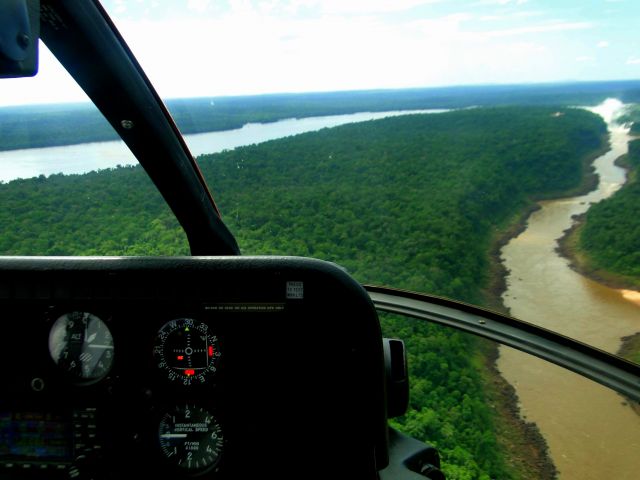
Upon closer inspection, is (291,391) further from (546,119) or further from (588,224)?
(546,119)

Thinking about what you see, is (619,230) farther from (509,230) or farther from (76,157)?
(76,157)

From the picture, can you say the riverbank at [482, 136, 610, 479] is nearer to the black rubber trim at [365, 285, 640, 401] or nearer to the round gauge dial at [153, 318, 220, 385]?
the black rubber trim at [365, 285, 640, 401]

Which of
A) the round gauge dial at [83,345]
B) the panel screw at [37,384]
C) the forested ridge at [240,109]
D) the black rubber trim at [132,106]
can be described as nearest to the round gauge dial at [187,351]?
the round gauge dial at [83,345]

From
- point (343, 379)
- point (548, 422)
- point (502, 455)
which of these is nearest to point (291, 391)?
point (343, 379)

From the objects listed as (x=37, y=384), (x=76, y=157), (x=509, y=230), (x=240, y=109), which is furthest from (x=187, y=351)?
(x=509, y=230)

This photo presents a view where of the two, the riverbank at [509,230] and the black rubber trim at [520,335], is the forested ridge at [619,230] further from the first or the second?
the black rubber trim at [520,335]

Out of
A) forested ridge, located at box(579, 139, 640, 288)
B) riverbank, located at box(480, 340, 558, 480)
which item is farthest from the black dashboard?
forested ridge, located at box(579, 139, 640, 288)
